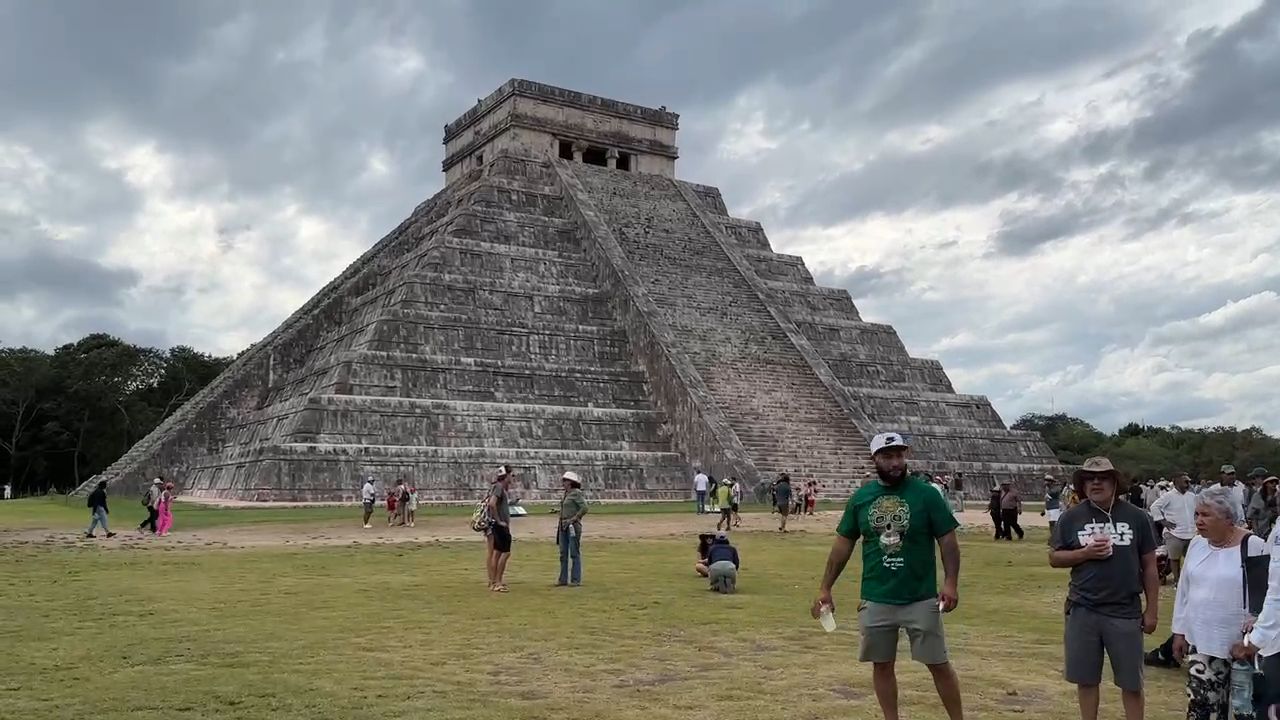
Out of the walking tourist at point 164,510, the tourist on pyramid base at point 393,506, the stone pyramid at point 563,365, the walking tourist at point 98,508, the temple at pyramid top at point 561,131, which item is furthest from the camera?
the temple at pyramid top at point 561,131

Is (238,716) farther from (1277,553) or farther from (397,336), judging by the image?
(397,336)

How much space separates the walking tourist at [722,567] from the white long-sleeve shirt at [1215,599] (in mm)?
6050

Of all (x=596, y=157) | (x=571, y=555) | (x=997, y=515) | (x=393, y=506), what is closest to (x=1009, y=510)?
(x=997, y=515)

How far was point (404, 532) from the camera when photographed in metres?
18.1

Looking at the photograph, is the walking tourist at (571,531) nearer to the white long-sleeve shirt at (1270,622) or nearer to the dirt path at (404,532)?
the dirt path at (404,532)

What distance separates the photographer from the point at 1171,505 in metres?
11.5

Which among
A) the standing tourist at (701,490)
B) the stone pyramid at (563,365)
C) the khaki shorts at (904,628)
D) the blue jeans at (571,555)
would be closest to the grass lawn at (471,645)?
the blue jeans at (571,555)

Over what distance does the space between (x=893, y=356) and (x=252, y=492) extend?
1978 cm

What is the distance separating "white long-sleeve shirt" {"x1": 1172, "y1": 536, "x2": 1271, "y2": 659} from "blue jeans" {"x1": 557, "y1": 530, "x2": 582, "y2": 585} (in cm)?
693

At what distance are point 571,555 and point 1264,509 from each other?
300 inches

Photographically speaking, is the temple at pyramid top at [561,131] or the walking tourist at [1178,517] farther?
the temple at pyramid top at [561,131]

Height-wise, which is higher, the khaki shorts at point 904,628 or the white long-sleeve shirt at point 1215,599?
the white long-sleeve shirt at point 1215,599

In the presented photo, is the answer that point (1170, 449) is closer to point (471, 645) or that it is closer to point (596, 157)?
point (596, 157)

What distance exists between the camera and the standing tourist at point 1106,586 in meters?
5.14
